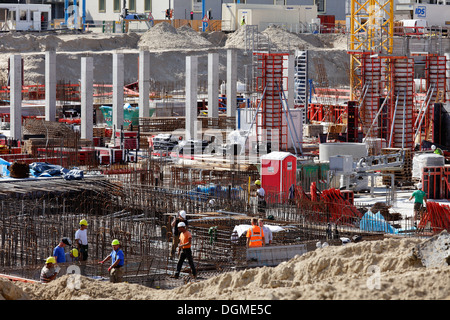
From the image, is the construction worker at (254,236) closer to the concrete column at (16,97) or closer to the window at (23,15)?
the concrete column at (16,97)

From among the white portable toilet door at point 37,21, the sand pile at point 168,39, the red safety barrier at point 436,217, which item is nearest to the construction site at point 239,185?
the red safety barrier at point 436,217

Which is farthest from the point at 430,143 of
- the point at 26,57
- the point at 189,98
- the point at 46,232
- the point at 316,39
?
the point at 316,39

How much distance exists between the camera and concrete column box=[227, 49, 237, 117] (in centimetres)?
4169

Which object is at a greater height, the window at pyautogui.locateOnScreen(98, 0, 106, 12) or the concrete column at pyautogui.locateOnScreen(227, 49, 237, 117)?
the window at pyautogui.locateOnScreen(98, 0, 106, 12)

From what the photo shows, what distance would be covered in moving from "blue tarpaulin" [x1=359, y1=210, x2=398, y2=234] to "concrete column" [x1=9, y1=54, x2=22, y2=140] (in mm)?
19032

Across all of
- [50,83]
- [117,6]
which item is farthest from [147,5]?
[50,83]

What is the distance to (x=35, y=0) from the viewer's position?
8888 centimetres

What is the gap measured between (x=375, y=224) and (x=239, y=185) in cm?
579

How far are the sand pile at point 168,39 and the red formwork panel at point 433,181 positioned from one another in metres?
46.9

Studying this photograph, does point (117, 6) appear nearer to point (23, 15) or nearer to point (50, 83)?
point (23, 15)

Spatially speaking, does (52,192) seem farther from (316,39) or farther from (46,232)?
(316,39)

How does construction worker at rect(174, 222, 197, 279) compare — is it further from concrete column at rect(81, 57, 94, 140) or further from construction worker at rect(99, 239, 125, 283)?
concrete column at rect(81, 57, 94, 140)

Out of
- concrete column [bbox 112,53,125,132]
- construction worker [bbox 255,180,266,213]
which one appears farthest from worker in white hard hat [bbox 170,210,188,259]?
concrete column [bbox 112,53,125,132]

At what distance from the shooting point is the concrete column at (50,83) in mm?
36938
